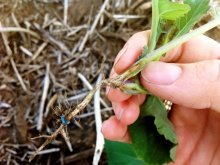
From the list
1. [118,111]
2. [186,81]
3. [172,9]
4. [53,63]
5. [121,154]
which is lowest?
[121,154]

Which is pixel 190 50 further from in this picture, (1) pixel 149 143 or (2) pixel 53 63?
(2) pixel 53 63

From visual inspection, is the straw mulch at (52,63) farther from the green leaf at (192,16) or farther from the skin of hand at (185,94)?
the green leaf at (192,16)

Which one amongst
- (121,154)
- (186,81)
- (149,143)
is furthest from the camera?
(121,154)

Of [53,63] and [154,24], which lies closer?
[154,24]

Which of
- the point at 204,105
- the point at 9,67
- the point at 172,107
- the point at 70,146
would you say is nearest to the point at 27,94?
the point at 9,67

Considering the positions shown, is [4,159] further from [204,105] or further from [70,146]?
[204,105]

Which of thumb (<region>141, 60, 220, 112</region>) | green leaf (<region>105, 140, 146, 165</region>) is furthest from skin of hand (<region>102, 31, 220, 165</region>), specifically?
green leaf (<region>105, 140, 146, 165</region>)

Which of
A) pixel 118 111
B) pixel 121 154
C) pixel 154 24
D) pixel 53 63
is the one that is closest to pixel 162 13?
pixel 154 24

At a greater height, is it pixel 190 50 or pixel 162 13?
pixel 162 13

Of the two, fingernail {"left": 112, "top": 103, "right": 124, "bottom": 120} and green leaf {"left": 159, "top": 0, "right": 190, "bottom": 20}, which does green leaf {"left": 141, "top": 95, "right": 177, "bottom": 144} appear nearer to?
fingernail {"left": 112, "top": 103, "right": 124, "bottom": 120}
